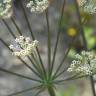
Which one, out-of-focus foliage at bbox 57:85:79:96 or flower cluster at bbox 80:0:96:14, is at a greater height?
out-of-focus foliage at bbox 57:85:79:96

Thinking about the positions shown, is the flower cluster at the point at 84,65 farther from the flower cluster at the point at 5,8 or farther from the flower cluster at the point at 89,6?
the flower cluster at the point at 5,8

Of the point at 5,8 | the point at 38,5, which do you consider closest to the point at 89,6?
the point at 38,5

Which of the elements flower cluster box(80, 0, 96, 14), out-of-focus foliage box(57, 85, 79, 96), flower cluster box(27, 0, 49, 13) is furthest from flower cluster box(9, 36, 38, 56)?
out-of-focus foliage box(57, 85, 79, 96)

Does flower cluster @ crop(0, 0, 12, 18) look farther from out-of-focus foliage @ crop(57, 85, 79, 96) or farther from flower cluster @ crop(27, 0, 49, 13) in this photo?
out-of-focus foliage @ crop(57, 85, 79, 96)

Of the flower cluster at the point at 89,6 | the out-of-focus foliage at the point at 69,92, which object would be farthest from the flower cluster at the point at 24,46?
the out-of-focus foliage at the point at 69,92

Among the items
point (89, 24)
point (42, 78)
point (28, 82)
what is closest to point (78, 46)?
point (89, 24)

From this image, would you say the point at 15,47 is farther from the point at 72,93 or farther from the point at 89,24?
the point at 89,24
